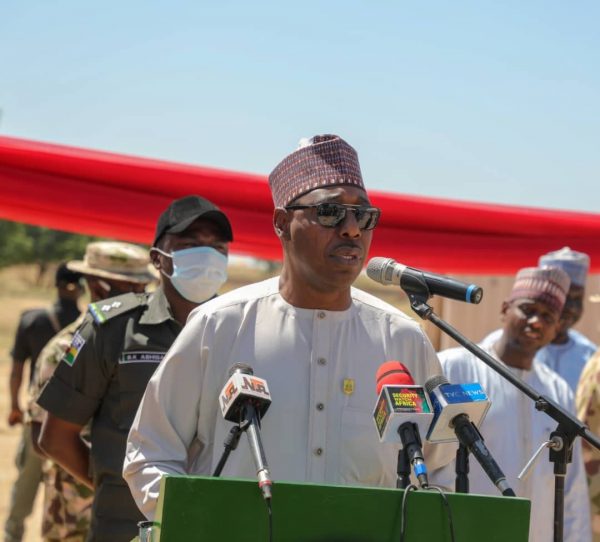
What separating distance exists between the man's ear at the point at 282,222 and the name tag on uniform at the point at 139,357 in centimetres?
136

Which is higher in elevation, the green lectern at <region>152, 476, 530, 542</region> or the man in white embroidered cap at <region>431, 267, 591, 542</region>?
the man in white embroidered cap at <region>431, 267, 591, 542</region>

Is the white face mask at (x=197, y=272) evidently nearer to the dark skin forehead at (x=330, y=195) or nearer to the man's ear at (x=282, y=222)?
A: the man's ear at (x=282, y=222)

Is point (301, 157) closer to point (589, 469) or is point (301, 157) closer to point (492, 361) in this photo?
point (492, 361)

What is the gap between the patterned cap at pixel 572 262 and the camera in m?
8.09

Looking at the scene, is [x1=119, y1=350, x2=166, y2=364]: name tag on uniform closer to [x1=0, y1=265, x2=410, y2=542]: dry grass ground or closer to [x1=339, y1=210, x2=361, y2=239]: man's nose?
[x1=339, y1=210, x2=361, y2=239]: man's nose

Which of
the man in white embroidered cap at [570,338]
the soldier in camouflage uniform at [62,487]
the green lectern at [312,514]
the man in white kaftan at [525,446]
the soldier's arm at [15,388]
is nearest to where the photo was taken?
the green lectern at [312,514]

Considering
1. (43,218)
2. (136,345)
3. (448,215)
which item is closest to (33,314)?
(43,218)

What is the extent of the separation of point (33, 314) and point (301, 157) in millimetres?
6064

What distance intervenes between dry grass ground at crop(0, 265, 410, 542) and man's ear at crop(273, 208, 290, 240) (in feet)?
24.4

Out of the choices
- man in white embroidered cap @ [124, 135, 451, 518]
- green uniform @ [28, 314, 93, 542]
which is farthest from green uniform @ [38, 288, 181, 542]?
man in white embroidered cap @ [124, 135, 451, 518]

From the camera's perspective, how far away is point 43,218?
24.5 feet

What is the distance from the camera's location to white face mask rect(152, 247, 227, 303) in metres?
5.04

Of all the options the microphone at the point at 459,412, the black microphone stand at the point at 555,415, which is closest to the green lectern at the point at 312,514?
the microphone at the point at 459,412

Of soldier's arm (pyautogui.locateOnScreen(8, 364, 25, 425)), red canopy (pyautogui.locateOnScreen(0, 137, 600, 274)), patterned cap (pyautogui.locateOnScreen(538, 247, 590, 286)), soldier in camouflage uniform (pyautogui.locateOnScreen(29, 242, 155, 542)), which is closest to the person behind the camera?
soldier in camouflage uniform (pyautogui.locateOnScreen(29, 242, 155, 542))
